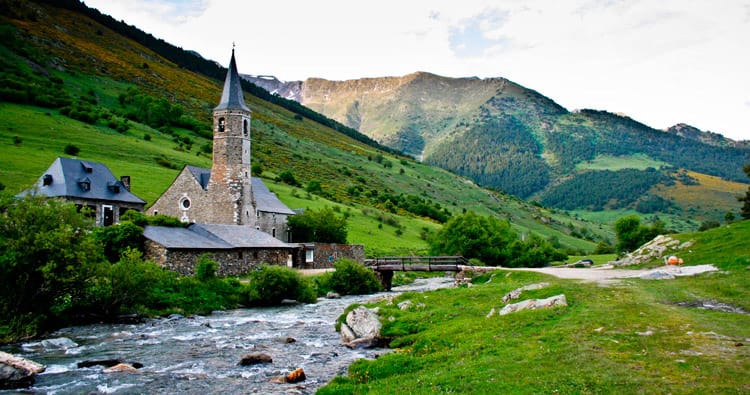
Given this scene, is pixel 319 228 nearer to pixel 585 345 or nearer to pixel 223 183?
pixel 223 183

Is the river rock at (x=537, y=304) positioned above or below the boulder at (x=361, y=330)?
above

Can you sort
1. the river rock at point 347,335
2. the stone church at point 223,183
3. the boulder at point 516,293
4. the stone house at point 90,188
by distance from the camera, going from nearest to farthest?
the boulder at point 516,293 < the river rock at point 347,335 < the stone house at point 90,188 < the stone church at point 223,183

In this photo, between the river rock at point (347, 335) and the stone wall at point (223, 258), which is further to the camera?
the stone wall at point (223, 258)

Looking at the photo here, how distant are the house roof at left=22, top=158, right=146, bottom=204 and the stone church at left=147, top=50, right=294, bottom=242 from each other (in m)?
5.30

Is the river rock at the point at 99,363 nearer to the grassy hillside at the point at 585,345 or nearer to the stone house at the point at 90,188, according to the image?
the grassy hillside at the point at 585,345

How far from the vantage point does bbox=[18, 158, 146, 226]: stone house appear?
5612 centimetres

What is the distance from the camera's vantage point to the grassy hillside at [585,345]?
1269cm

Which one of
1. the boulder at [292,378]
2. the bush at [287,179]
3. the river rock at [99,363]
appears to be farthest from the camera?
the bush at [287,179]

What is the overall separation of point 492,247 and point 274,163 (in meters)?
78.0

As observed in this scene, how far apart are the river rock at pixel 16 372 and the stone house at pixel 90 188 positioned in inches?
1460

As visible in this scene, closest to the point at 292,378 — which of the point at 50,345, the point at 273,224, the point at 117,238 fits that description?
the point at 50,345

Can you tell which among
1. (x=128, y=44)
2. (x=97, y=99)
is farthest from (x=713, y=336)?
(x=128, y=44)

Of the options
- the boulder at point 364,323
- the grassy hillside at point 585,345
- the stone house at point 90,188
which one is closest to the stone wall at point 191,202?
the stone house at point 90,188

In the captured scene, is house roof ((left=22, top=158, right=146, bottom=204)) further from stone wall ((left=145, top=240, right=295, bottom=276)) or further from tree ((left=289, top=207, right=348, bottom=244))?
tree ((left=289, top=207, right=348, bottom=244))
